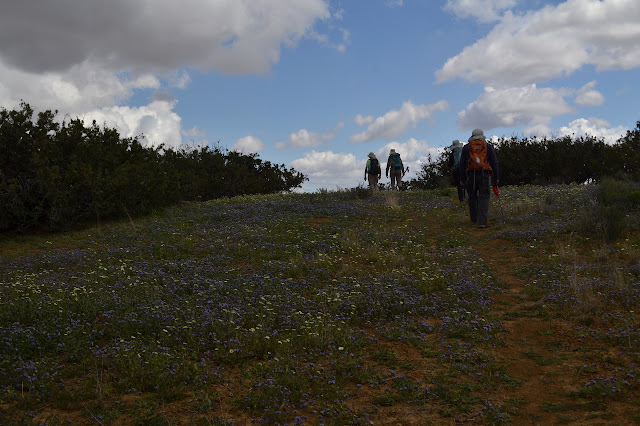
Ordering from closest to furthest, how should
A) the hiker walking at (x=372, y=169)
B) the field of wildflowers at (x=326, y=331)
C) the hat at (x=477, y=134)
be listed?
the field of wildflowers at (x=326, y=331), the hat at (x=477, y=134), the hiker walking at (x=372, y=169)

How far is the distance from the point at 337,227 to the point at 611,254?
23.9 ft

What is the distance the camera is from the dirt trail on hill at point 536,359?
5.18m

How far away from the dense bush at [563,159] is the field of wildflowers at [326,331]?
1698 centimetres

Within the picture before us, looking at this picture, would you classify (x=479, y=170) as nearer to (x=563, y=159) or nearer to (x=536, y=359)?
(x=536, y=359)

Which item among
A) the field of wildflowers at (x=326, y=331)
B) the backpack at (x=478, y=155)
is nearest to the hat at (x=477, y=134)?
the backpack at (x=478, y=155)

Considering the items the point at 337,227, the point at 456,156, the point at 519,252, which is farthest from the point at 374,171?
the point at 519,252

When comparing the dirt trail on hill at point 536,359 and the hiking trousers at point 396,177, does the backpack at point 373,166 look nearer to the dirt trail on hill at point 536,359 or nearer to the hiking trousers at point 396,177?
the hiking trousers at point 396,177

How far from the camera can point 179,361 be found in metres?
6.21

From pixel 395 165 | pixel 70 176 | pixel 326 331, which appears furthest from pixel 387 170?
pixel 326 331

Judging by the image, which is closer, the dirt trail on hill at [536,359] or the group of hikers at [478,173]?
the dirt trail on hill at [536,359]

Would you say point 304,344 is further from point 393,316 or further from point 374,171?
point 374,171

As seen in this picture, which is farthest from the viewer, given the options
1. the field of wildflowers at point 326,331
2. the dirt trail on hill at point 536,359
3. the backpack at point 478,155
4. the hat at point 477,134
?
the hat at point 477,134

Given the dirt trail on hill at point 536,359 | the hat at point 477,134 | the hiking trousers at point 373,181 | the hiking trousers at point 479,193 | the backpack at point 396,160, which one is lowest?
the dirt trail on hill at point 536,359

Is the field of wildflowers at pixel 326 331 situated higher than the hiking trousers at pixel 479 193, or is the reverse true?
the hiking trousers at pixel 479 193
